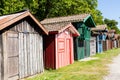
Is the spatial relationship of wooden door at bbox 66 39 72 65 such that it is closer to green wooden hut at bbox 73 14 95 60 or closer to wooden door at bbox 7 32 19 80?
green wooden hut at bbox 73 14 95 60

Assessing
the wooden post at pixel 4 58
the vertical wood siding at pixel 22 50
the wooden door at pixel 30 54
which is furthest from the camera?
the wooden door at pixel 30 54

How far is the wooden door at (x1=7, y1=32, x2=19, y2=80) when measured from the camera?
12.6 metres

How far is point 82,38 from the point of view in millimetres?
25750

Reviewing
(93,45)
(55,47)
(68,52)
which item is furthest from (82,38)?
(55,47)

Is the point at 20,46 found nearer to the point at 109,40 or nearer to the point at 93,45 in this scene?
the point at 93,45

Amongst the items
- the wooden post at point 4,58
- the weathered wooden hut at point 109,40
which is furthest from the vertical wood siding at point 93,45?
the wooden post at point 4,58

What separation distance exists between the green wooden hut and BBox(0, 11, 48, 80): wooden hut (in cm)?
870

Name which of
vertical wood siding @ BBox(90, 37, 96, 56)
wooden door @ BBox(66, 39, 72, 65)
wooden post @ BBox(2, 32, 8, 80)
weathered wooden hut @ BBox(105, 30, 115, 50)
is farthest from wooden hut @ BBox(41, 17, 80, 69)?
weathered wooden hut @ BBox(105, 30, 115, 50)

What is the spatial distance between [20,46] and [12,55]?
2.99 feet

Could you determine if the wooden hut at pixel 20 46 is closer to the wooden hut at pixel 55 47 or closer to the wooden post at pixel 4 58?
the wooden post at pixel 4 58

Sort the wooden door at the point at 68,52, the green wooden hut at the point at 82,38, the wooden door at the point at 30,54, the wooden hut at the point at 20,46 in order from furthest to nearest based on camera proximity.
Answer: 1. the green wooden hut at the point at 82,38
2. the wooden door at the point at 68,52
3. the wooden door at the point at 30,54
4. the wooden hut at the point at 20,46

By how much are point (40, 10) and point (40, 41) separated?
28274 millimetres

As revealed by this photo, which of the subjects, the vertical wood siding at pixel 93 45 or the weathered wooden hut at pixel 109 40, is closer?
the vertical wood siding at pixel 93 45

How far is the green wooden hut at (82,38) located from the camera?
24.1 meters
